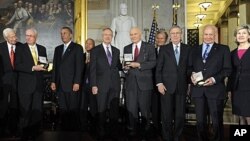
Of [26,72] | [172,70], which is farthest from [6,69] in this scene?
[172,70]

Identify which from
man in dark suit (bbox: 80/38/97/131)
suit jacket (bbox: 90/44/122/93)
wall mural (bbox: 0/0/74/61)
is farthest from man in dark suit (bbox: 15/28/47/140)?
wall mural (bbox: 0/0/74/61)

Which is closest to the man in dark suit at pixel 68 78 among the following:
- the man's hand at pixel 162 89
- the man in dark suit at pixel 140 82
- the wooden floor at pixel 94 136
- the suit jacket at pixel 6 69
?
the wooden floor at pixel 94 136

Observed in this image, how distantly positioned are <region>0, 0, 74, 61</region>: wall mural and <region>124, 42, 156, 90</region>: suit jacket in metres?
4.04

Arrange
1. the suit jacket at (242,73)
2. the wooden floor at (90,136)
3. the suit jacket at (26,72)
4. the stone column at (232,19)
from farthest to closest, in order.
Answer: the stone column at (232,19), the suit jacket at (26,72), the suit jacket at (242,73), the wooden floor at (90,136)

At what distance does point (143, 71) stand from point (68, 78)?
1.15 m

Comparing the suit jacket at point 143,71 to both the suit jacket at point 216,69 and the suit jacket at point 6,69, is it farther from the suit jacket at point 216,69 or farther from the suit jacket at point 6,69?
the suit jacket at point 6,69

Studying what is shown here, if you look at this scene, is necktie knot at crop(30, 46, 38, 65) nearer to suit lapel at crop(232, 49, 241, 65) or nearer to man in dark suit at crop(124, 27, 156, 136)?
man in dark suit at crop(124, 27, 156, 136)

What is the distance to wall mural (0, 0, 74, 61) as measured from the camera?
8648 mm

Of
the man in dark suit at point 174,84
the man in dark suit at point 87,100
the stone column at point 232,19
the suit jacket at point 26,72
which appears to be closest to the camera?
the man in dark suit at point 174,84

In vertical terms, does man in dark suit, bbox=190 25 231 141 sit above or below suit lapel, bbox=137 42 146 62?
below

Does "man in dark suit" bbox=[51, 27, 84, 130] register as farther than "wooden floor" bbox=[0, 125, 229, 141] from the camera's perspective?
Yes

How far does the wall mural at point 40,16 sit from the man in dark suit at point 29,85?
355 centimetres

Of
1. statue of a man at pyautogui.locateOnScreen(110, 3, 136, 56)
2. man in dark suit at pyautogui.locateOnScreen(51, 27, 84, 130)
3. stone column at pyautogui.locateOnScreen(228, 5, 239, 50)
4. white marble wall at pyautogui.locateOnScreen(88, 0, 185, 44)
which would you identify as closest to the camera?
man in dark suit at pyautogui.locateOnScreen(51, 27, 84, 130)

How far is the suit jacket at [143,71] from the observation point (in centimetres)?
494
